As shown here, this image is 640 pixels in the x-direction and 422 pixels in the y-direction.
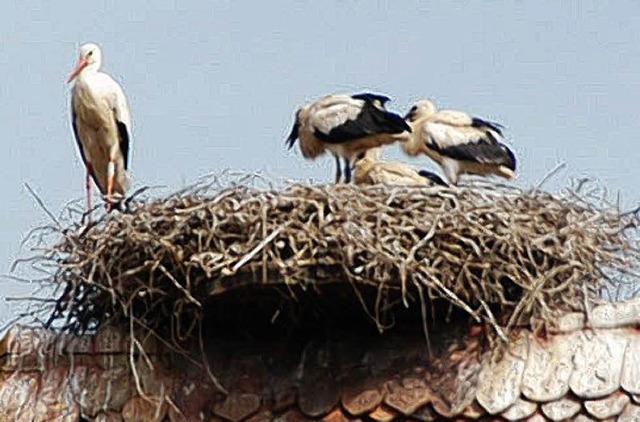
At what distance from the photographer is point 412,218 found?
698cm

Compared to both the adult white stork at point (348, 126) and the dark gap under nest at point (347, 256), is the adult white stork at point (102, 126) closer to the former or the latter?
the adult white stork at point (348, 126)

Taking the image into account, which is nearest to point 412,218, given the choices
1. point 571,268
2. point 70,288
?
point 571,268

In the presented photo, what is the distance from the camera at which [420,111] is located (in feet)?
31.0

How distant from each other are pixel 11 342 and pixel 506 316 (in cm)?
183

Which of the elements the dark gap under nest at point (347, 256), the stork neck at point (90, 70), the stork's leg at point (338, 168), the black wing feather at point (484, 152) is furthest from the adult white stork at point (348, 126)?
the dark gap under nest at point (347, 256)

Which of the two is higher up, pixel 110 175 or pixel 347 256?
pixel 110 175

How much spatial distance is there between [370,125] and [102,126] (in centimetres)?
Result: 128

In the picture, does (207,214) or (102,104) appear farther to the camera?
(102,104)

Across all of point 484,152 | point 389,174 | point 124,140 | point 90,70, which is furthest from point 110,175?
point 484,152

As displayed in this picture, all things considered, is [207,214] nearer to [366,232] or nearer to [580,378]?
[366,232]

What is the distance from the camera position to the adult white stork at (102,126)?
923 centimetres

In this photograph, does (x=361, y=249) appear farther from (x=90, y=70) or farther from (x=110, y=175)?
(x=90, y=70)

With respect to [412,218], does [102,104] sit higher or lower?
higher

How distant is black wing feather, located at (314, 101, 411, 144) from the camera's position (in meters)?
8.86
